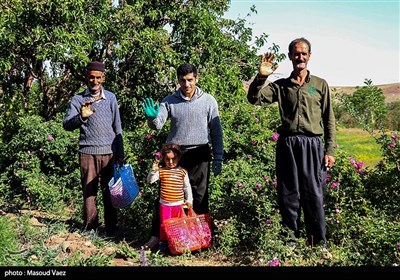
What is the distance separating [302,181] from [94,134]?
2.12 metres

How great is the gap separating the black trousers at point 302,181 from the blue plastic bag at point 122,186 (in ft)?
5.09

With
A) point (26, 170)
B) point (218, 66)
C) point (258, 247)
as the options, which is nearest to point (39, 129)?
point (26, 170)

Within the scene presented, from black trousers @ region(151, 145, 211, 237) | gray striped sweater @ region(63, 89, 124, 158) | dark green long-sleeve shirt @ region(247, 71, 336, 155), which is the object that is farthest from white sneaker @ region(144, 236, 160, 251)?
dark green long-sleeve shirt @ region(247, 71, 336, 155)

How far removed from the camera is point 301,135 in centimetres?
430

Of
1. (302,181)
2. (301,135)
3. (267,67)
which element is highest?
(267,67)

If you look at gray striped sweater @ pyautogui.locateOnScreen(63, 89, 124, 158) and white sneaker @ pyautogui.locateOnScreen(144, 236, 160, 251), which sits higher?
gray striped sweater @ pyautogui.locateOnScreen(63, 89, 124, 158)

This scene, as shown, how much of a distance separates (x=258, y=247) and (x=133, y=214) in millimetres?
1953

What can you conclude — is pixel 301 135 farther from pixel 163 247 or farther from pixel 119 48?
pixel 119 48

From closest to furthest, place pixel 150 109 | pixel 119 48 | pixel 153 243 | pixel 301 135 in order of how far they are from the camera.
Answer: pixel 301 135 < pixel 150 109 < pixel 153 243 < pixel 119 48

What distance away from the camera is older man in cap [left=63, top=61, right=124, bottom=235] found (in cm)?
500

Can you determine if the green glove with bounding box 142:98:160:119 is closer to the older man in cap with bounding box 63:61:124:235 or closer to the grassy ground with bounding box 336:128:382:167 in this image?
the older man in cap with bounding box 63:61:124:235

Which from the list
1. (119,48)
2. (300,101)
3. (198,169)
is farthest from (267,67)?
(119,48)

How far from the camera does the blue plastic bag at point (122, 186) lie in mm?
5090

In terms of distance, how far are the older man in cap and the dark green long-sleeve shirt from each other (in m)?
1.63
